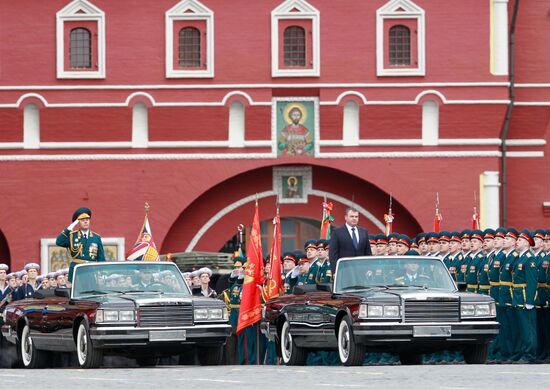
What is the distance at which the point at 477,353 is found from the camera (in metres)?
22.2

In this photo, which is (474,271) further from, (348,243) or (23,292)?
(23,292)

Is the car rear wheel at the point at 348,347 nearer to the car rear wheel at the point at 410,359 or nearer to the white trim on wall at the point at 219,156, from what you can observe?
the car rear wheel at the point at 410,359

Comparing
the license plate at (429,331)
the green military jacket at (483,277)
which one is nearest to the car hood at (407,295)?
the license plate at (429,331)

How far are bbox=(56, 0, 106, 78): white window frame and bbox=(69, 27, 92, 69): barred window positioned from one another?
0.26m

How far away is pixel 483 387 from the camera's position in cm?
1689

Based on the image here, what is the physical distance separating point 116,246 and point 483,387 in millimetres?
28187

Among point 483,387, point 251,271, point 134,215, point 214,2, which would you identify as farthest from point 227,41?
point 483,387

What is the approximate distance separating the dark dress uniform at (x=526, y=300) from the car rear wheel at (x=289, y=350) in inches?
135

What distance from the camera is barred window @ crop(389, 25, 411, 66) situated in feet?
148

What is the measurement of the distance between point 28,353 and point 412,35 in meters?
22.0

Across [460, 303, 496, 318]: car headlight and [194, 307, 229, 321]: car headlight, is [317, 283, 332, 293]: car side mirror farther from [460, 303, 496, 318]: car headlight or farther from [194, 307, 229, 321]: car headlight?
[460, 303, 496, 318]: car headlight

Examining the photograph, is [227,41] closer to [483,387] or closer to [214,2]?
[214,2]

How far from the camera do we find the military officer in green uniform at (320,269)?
26.3m

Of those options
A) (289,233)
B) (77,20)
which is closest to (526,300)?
(77,20)
